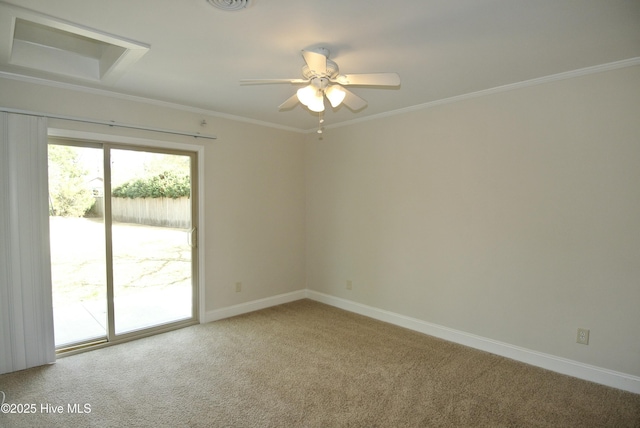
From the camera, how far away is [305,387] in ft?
8.87

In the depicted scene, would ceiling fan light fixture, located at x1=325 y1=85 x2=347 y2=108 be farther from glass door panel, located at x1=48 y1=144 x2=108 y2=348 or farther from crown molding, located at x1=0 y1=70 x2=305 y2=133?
glass door panel, located at x1=48 y1=144 x2=108 y2=348

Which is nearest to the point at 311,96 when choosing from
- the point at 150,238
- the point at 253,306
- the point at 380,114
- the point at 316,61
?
the point at 316,61

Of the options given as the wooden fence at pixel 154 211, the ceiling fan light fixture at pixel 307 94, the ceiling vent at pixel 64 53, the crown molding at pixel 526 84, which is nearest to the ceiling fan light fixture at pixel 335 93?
the ceiling fan light fixture at pixel 307 94

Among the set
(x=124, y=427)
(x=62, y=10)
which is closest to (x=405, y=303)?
(x=124, y=427)

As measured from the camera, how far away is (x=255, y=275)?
15.1ft

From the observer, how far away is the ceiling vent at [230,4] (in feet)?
5.85

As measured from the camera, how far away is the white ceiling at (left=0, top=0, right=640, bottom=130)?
1.88 metres

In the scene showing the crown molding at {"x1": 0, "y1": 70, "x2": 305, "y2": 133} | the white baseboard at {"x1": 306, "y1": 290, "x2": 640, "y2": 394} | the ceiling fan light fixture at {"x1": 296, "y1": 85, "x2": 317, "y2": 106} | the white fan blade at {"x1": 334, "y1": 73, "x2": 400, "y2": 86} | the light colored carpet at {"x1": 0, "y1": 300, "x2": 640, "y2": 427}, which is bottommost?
the light colored carpet at {"x1": 0, "y1": 300, "x2": 640, "y2": 427}

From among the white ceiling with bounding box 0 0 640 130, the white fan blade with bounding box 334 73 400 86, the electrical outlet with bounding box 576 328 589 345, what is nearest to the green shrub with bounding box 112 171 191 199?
the white ceiling with bounding box 0 0 640 130

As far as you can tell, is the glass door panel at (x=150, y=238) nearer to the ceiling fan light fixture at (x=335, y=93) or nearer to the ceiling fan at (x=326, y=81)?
the ceiling fan at (x=326, y=81)

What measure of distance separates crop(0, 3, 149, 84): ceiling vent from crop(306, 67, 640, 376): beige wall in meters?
2.73

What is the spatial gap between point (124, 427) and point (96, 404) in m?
0.43

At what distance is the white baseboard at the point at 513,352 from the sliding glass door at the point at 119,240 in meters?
2.32

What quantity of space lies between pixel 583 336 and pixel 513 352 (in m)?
0.59
